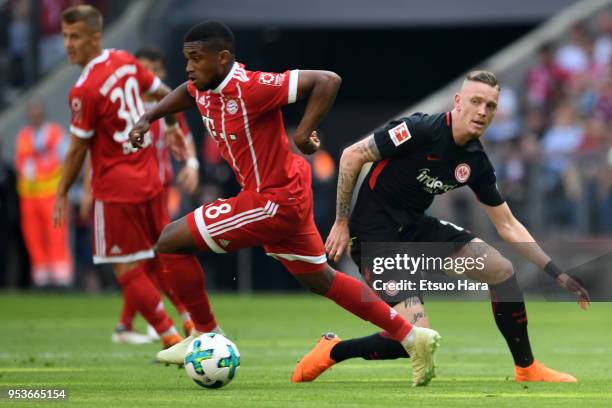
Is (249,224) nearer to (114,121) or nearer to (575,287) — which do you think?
(575,287)

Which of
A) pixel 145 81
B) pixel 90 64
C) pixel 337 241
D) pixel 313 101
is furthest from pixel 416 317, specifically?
pixel 90 64

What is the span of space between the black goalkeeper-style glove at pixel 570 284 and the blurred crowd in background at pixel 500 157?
1042 centimetres

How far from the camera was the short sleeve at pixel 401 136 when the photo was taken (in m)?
8.94

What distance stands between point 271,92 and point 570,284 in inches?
81.4

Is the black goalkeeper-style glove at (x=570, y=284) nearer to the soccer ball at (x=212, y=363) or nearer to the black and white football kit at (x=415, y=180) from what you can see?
the black and white football kit at (x=415, y=180)

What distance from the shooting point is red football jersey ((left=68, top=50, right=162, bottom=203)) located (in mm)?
11219

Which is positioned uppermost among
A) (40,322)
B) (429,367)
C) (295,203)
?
(295,203)

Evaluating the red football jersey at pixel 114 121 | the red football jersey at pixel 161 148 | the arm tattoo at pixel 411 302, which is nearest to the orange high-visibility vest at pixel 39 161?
the red football jersey at pixel 161 148

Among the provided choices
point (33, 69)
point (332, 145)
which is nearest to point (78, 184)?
point (33, 69)

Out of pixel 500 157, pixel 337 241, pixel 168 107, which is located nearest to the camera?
pixel 337 241

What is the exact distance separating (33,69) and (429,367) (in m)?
15.3

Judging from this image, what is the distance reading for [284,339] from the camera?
13406 millimetres

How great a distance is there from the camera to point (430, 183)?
30.1ft

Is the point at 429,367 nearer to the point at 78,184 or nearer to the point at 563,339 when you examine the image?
the point at 563,339
